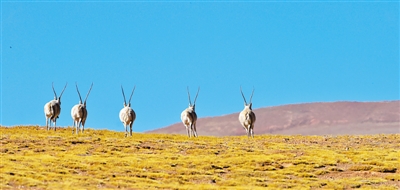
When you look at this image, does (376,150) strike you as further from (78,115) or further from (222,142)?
(78,115)

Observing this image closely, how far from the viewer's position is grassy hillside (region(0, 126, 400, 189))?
30.3m

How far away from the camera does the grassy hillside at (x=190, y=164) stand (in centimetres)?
3031

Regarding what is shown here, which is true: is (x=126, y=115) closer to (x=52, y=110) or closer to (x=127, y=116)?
(x=127, y=116)

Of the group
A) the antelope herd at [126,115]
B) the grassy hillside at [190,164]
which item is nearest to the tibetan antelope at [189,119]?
the antelope herd at [126,115]

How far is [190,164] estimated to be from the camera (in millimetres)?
35438

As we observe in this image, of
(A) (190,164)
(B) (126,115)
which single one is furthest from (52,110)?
(A) (190,164)

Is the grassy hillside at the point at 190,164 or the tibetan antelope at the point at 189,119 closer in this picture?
the grassy hillside at the point at 190,164

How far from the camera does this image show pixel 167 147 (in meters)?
41.6

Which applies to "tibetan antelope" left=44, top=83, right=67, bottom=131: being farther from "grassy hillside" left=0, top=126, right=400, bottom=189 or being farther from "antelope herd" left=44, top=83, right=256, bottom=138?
"grassy hillside" left=0, top=126, right=400, bottom=189

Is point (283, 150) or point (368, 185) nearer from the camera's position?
point (368, 185)

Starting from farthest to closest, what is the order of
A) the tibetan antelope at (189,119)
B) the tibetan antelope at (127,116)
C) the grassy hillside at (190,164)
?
the tibetan antelope at (189,119), the tibetan antelope at (127,116), the grassy hillside at (190,164)

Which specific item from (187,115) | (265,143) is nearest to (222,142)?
(265,143)

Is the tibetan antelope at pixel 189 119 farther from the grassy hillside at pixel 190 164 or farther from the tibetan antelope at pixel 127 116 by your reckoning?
the grassy hillside at pixel 190 164

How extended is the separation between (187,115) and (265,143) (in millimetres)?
10425
